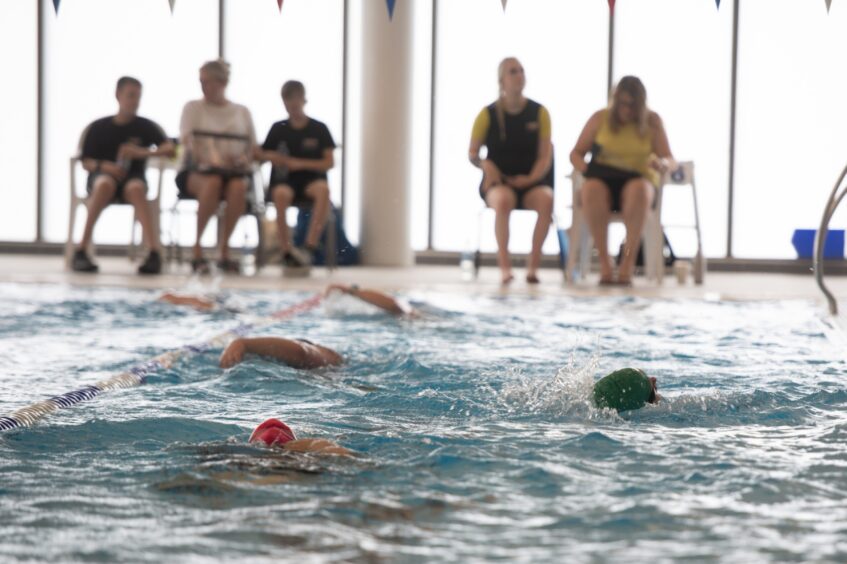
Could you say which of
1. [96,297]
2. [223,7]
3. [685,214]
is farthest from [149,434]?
[223,7]

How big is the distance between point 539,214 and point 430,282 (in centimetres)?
77

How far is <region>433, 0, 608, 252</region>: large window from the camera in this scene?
9242 millimetres

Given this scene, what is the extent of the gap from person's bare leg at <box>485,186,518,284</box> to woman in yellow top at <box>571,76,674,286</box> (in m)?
0.44

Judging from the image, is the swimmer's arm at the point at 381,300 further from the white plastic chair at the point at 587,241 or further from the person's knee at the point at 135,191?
the person's knee at the point at 135,191

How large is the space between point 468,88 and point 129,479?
7.74m

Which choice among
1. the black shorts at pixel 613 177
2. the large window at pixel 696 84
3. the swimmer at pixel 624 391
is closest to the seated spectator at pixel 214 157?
the black shorts at pixel 613 177

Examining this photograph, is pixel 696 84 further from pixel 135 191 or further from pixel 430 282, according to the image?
pixel 135 191

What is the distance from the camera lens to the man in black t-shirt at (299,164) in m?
7.34

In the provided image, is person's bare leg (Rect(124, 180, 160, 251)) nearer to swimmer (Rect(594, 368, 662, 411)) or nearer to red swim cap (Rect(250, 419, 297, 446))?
swimmer (Rect(594, 368, 662, 411))

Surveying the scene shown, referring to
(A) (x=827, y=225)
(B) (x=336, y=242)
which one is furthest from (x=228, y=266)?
(A) (x=827, y=225)

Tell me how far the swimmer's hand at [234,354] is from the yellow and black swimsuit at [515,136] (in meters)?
3.78

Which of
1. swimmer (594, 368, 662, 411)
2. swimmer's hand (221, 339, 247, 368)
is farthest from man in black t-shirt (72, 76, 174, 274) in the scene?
swimmer (594, 368, 662, 411)

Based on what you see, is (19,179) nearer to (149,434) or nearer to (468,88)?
(468,88)

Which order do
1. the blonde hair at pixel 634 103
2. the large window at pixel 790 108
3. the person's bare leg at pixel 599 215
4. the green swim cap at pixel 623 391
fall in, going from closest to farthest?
the green swim cap at pixel 623 391
the blonde hair at pixel 634 103
the person's bare leg at pixel 599 215
the large window at pixel 790 108
